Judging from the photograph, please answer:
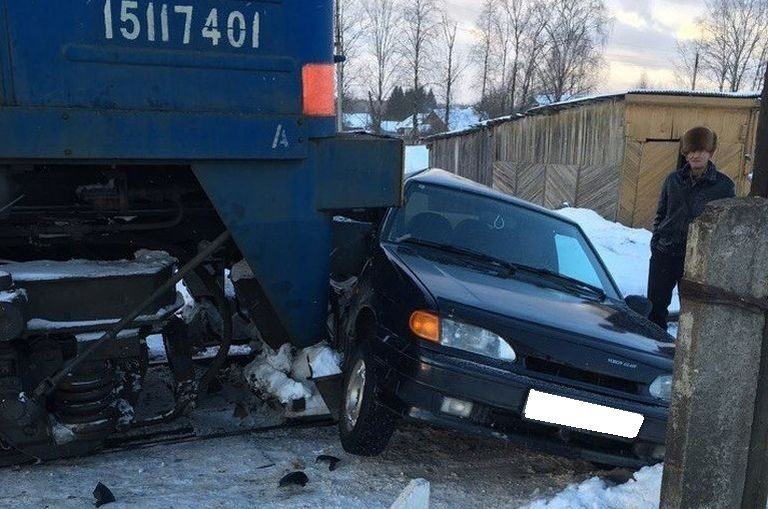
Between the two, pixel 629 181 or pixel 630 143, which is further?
pixel 629 181

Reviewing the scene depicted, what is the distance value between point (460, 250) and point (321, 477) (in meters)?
1.57

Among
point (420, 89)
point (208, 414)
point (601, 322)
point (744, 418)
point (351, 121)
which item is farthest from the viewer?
point (420, 89)

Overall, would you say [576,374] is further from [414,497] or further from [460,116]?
[460,116]

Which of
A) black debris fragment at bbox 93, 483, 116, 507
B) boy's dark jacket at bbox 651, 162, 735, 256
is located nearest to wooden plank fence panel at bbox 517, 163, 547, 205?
boy's dark jacket at bbox 651, 162, 735, 256

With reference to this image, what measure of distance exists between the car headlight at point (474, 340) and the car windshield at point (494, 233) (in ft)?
3.28

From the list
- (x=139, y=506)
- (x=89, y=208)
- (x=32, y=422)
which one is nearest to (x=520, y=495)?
(x=139, y=506)

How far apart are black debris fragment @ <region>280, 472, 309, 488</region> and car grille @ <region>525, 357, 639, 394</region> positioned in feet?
4.05

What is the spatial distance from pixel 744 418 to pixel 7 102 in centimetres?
325

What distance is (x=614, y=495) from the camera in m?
3.20

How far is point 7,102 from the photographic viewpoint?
3160 millimetres

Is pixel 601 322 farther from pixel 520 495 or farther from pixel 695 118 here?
pixel 695 118

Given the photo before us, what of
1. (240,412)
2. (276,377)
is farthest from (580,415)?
(240,412)

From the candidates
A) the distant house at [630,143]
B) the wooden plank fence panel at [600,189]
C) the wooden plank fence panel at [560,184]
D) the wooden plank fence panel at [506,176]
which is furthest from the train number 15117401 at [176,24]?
the wooden plank fence panel at [506,176]

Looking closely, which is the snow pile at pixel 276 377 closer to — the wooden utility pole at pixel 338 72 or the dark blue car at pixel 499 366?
the dark blue car at pixel 499 366
